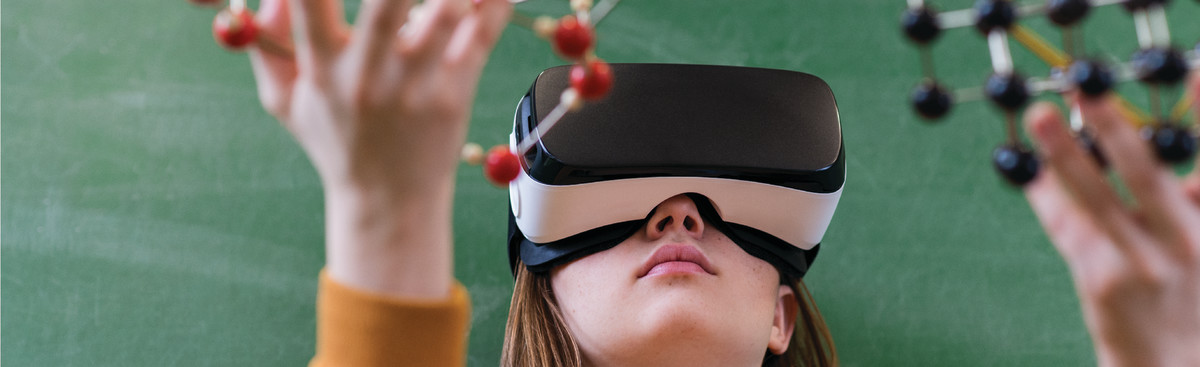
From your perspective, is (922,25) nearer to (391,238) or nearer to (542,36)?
(542,36)

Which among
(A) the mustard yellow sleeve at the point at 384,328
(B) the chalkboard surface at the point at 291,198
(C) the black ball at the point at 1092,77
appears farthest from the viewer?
(B) the chalkboard surface at the point at 291,198

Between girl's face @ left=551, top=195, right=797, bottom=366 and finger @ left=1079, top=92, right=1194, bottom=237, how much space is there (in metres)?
0.56

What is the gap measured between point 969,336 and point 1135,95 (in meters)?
0.47

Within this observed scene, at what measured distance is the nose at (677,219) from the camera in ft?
4.04

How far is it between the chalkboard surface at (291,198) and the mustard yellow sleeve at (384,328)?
0.73 m

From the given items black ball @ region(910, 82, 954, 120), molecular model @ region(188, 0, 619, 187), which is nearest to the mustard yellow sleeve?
molecular model @ region(188, 0, 619, 187)

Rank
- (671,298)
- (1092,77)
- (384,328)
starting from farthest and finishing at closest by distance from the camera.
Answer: (671,298) < (384,328) < (1092,77)

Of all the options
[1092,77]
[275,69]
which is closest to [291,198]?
[275,69]

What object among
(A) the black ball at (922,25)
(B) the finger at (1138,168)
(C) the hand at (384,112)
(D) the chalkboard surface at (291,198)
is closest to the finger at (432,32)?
(C) the hand at (384,112)

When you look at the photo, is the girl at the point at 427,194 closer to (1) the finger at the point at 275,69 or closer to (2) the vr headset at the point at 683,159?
(1) the finger at the point at 275,69

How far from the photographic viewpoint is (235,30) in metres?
0.69

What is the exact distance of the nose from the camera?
1231 millimetres

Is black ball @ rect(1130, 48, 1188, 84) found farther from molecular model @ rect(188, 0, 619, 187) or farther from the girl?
molecular model @ rect(188, 0, 619, 187)

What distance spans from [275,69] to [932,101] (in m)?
0.46
